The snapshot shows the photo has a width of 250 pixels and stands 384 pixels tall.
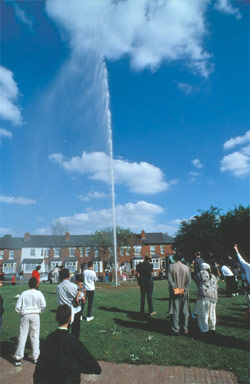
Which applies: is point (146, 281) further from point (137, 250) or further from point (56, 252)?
point (56, 252)

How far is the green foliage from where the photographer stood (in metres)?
40.6

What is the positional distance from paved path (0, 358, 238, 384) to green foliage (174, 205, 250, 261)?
111ft

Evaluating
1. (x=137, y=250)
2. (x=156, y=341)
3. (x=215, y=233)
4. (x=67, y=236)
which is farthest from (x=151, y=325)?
(x=67, y=236)

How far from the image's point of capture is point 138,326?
8578 millimetres

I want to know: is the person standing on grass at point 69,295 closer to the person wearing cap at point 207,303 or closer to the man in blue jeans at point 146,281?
the person wearing cap at point 207,303

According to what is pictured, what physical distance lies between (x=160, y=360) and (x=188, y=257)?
157 ft

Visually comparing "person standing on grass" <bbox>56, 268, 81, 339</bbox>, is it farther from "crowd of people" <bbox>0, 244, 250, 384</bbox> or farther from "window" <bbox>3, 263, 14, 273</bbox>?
"window" <bbox>3, 263, 14, 273</bbox>

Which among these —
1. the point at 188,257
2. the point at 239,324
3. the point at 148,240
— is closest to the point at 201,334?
the point at 239,324

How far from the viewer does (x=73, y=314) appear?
6.14 meters

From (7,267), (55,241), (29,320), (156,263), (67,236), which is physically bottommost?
(7,267)

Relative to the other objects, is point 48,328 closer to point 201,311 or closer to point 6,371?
point 6,371

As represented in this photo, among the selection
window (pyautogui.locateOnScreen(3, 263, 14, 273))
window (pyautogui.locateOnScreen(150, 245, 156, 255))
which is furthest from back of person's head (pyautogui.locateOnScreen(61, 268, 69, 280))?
window (pyautogui.locateOnScreen(3, 263, 14, 273))

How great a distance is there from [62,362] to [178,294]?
551 centimetres

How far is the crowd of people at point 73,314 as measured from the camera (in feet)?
9.87
